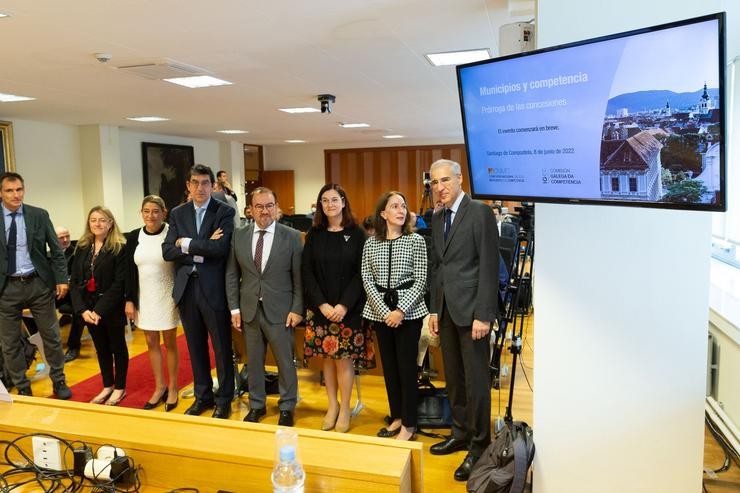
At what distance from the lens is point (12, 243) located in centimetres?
359

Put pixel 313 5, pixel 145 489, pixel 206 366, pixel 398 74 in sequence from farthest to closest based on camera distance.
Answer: pixel 398 74 → pixel 206 366 → pixel 313 5 → pixel 145 489

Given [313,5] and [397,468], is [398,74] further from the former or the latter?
[397,468]

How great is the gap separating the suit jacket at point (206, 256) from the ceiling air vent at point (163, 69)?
4.61 ft

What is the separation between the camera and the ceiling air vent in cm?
413

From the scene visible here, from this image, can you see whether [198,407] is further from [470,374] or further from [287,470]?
[287,470]

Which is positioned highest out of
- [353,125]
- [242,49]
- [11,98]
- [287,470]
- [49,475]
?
[353,125]

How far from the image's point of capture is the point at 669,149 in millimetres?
1488

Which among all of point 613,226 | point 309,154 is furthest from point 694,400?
point 309,154

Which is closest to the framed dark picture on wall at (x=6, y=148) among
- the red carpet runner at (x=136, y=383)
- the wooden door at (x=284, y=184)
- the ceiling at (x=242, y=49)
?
the ceiling at (x=242, y=49)

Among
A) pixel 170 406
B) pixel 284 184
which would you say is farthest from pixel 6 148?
pixel 284 184

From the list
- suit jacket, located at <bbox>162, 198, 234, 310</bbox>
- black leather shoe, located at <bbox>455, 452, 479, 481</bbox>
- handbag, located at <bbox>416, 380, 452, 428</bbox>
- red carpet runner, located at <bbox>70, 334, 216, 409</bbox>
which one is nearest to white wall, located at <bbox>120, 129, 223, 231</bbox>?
red carpet runner, located at <bbox>70, 334, 216, 409</bbox>

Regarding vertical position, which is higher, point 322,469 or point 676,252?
point 676,252

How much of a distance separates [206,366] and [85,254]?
3.72 ft

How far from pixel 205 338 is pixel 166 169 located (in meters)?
7.57
